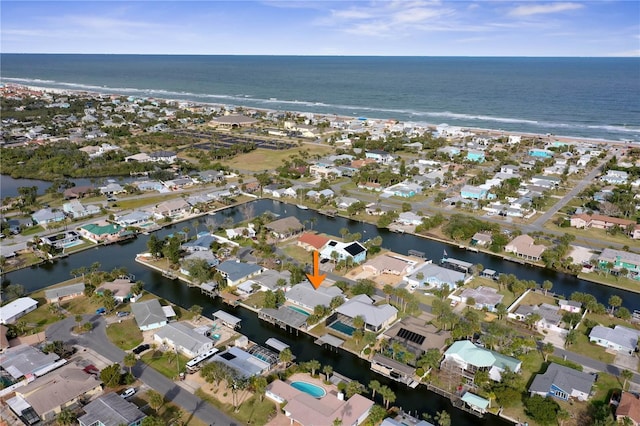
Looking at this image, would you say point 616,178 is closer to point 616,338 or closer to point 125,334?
point 616,338

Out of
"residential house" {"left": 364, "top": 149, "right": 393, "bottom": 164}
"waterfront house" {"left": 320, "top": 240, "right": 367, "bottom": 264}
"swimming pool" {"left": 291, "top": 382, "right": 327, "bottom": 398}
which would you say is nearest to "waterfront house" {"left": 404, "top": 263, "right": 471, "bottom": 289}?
"waterfront house" {"left": 320, "top": 240, "right": 367, "bottom": 264}

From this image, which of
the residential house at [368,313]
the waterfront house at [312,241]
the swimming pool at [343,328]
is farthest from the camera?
the waterfront house at [312,241]

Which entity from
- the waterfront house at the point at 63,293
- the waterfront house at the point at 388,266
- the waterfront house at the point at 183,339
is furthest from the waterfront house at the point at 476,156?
the waterfront house at the point at 63,293

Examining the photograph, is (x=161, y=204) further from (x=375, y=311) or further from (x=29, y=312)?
(x=375, y=311)

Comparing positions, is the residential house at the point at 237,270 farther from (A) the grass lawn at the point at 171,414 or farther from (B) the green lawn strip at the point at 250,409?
(A) the grass lawn at the point at 171,414

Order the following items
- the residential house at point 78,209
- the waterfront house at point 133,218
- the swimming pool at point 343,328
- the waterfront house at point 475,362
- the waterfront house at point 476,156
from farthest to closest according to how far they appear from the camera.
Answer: the waterfront house at point 476,156 → the residential house at point 78,209 → the waterfront house at point 133,218 → the swimming pool at point 343,328 → the waterfront house at point 475,362

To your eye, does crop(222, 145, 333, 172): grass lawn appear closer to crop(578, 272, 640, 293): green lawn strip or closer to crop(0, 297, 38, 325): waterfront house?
crop(0, 297, 38, 325): waterfront house

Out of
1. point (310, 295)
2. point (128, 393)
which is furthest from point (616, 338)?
point (128, 393)
